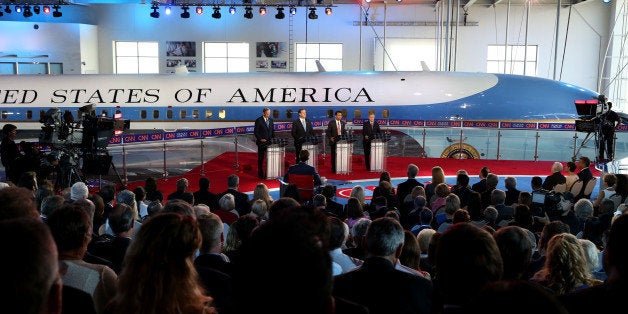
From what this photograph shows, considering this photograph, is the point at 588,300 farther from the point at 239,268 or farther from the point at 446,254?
the point at 239,268

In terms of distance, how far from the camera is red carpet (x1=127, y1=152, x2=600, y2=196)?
1755 centimetres

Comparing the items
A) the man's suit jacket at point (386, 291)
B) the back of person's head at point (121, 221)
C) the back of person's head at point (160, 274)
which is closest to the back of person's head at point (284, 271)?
the back of person's head at point (160, 274)

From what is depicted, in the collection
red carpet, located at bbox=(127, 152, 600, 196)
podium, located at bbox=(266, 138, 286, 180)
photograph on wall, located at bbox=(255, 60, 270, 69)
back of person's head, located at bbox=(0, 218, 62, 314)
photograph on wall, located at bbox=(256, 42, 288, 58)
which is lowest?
red carpet, located at bbox=(127, 152, 600, 196)

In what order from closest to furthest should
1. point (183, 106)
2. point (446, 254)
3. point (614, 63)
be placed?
point (446, 254)
point (183, 106)
point (614, 63)

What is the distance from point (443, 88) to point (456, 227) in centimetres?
1986

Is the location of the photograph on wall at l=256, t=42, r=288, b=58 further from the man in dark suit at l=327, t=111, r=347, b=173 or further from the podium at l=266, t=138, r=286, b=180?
the podium at l=266, t=138, r=286, b=180

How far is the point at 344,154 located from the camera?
18750 millimetres

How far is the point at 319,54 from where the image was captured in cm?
3866

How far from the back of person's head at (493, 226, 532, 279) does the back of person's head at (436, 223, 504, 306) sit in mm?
1469

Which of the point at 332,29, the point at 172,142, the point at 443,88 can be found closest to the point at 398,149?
the point at 443,88

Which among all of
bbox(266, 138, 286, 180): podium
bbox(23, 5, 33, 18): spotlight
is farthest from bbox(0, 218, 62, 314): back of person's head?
bbox(23, 5, 33, 18): spotlight

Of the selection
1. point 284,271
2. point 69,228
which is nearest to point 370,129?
point 69,228

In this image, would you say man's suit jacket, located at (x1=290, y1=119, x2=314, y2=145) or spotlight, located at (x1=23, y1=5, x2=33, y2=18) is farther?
spotlight, located at (x1=23, y1=5, x2=33, y2=18)

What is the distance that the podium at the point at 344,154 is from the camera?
1866 centimetres
